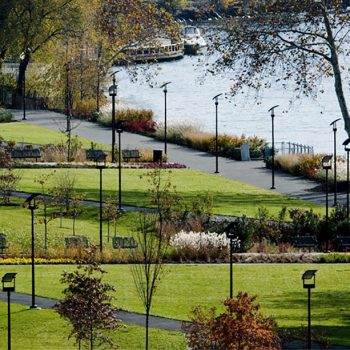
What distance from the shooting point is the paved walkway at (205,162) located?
5841cm

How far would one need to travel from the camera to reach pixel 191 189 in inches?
2244

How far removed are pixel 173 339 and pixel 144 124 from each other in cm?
4414

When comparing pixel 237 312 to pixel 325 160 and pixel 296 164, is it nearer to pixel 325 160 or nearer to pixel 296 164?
pixel 325 160

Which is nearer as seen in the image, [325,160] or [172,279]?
[172,279]

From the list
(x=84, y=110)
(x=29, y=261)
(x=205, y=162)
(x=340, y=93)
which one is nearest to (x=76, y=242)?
(x=29, y=261)

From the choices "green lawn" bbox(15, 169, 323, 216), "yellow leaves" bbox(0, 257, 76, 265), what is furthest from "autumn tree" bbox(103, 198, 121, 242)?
"yellow leaves" bbox(0, 257, 76, 265)

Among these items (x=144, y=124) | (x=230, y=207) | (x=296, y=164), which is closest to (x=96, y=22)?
(x=144, y=124)

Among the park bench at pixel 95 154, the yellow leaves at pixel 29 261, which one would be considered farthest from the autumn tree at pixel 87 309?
the park bench at pixel 95 154

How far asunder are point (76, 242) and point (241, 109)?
64.5 m

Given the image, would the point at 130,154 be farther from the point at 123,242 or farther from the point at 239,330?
the point at 239,330

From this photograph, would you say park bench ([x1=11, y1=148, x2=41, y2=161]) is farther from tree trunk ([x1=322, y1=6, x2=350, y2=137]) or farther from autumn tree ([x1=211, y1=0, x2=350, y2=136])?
tree trunk ([x1=322, y1=6, x2=350, y2=137])

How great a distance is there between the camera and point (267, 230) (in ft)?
154

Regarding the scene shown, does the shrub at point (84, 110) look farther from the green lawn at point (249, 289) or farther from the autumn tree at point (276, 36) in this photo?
the green lawn at point (249, 289)

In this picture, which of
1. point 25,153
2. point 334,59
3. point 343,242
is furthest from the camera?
point 25,153
